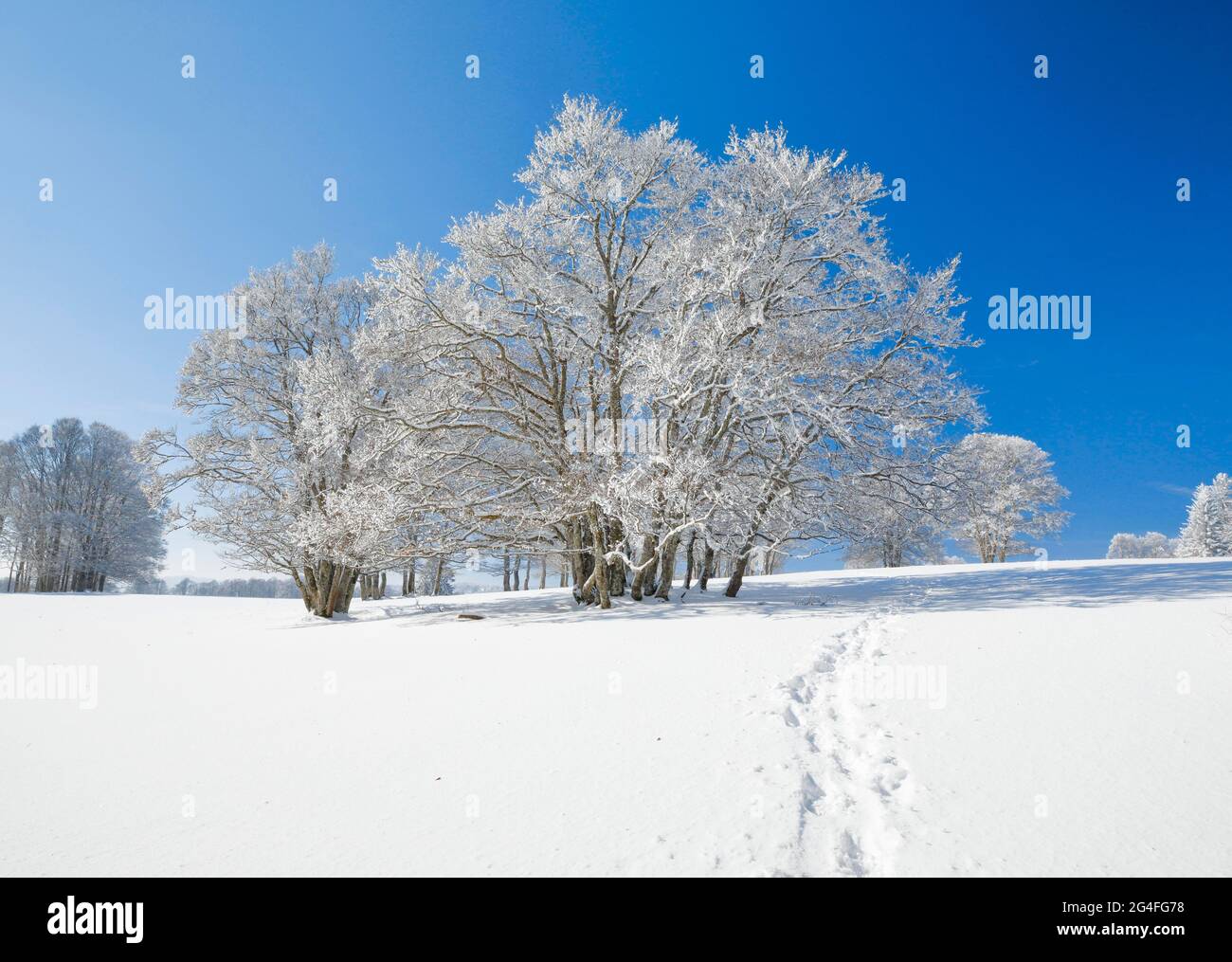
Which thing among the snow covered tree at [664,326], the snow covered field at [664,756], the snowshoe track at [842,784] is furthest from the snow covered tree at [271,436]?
the snowshoe track at [842,784]

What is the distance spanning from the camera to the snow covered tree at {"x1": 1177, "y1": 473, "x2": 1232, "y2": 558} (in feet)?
139

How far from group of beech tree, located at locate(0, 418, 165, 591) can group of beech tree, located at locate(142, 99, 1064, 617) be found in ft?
95.4

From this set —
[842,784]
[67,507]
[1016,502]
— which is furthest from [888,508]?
[67,507]

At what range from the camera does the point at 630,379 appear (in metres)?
13.5

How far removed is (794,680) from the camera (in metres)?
6.10

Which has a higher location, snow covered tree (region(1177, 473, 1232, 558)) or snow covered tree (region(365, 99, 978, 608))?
snow covered tree (region(365, 99, 978, 608))

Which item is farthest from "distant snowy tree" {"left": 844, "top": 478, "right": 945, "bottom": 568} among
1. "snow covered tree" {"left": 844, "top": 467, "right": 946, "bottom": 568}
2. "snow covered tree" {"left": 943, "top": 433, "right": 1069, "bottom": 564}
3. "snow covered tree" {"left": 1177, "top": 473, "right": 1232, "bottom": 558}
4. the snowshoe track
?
"snow covered tree" {"left": 1177, "top": 473, "right": 1232, "bottom": 558}

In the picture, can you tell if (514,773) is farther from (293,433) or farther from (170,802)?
(293,433)

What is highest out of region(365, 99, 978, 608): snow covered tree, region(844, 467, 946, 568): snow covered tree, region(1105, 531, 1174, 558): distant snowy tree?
region(365, 99, 978, 608): snow covered tree

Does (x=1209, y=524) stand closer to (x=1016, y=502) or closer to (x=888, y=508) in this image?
(x=1016, y=502)

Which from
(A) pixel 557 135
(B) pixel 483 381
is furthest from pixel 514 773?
(A) pixel 557 135

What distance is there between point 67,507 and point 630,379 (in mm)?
40937

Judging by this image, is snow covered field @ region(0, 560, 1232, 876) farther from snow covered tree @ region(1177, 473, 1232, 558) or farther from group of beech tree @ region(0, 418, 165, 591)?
snow covered tree @ region(1177, 473, 1232, 558)

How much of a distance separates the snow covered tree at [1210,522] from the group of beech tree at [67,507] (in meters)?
74.9
